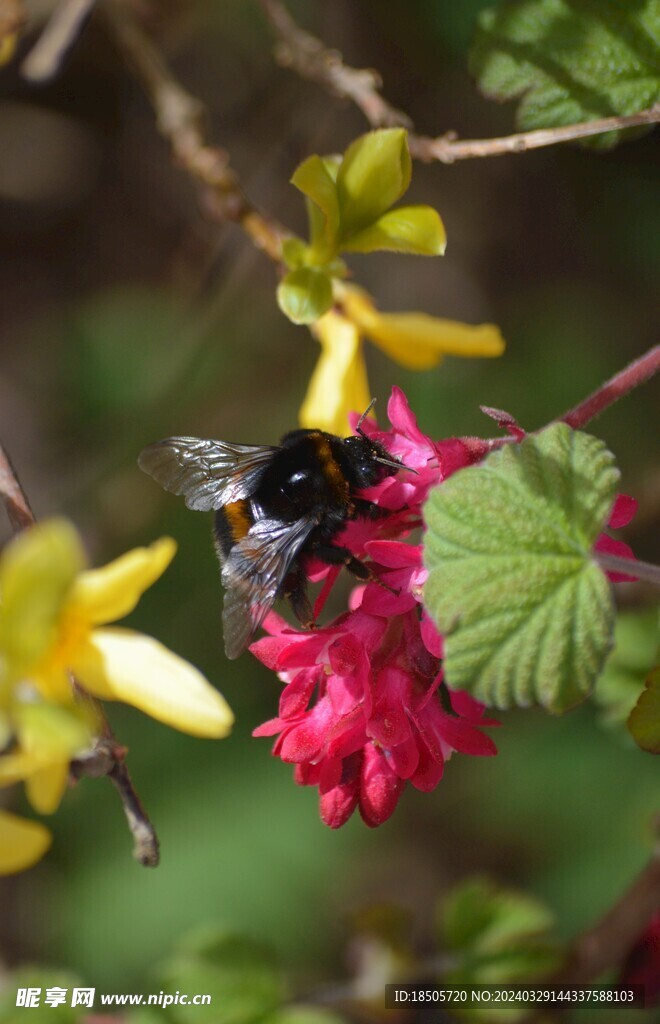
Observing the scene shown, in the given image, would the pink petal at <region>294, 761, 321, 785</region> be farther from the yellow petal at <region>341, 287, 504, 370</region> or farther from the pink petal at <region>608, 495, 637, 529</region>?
the yellow petal at <region>341, 287, 504, 370</region>

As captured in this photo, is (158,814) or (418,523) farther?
(158,814)

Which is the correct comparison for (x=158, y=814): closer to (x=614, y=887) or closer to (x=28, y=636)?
(x=614, y=887)

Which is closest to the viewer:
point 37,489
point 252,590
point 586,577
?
point 586,577

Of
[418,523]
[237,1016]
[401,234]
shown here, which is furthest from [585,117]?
[237,1016]

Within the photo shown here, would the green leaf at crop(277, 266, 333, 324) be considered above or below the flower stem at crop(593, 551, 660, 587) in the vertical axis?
above

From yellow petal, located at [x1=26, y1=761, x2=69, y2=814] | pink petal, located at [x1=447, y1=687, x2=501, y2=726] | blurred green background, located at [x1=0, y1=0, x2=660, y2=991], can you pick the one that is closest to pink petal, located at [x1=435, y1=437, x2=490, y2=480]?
pink petal, located at [x1=447, y1=687, x2=501, y2=726]

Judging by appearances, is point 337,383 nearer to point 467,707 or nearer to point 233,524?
point 233,524

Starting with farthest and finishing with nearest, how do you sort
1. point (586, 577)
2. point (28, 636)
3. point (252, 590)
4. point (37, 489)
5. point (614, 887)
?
point (37, 489), point (614, 887), point (252, 590), point (586, 577), point (28, 636)

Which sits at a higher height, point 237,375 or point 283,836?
point 237,375

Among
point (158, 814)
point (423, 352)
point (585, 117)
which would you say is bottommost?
point (158, 814)
